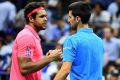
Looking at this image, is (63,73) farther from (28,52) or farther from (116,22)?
(116,22)

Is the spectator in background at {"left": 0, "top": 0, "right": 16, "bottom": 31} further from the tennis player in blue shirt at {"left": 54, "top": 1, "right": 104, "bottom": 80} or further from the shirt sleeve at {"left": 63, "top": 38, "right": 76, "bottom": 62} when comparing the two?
the shirt sleeve at {"left": 63, "top": 38, "right": 76, "bottom": 62}

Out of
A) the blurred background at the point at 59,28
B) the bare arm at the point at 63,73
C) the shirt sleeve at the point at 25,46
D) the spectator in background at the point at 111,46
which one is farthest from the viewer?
the spectator in background at the point at 111,46

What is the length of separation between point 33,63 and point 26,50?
18 centimetres

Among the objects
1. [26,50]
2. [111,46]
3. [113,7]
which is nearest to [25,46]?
[26,50]

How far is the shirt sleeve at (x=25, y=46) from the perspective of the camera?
6.25 meters

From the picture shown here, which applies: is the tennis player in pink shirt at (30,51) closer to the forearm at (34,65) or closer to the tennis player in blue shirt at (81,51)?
the forearm at (34,65)

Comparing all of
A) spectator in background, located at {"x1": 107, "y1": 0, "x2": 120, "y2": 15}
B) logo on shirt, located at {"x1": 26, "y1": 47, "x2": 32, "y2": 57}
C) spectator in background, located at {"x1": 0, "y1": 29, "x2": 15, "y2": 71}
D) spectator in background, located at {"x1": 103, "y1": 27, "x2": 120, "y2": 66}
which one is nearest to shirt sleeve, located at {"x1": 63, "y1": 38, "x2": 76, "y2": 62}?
logo on shirt, located at {"x1": 26, "y1": 47, "x2": 32, "y2": 57}

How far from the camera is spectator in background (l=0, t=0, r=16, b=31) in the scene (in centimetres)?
1462

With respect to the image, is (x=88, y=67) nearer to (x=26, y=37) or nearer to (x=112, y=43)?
(x=26, y=37)

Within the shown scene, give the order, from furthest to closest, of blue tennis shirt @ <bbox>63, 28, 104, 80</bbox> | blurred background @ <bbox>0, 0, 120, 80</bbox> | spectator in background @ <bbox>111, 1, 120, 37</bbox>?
1. spectator in background @ <bbox>111, 1, 120, 37</bbox>
2. blurred background @ <bbox>0, 0, 120, 80</bbox>
3. blue tennis shirt @ <bbox>63, 28, 104, 80</bbox>

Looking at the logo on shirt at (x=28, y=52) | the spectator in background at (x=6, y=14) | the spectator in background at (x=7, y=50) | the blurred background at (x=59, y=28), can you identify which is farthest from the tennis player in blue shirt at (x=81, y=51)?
the spectator in background at (x=6, y=14)

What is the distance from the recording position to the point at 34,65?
6.17 meters

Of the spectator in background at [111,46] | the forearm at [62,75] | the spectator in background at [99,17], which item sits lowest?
the spectator in background at [111,46]

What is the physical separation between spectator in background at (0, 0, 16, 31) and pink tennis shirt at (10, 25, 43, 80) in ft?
27.1
